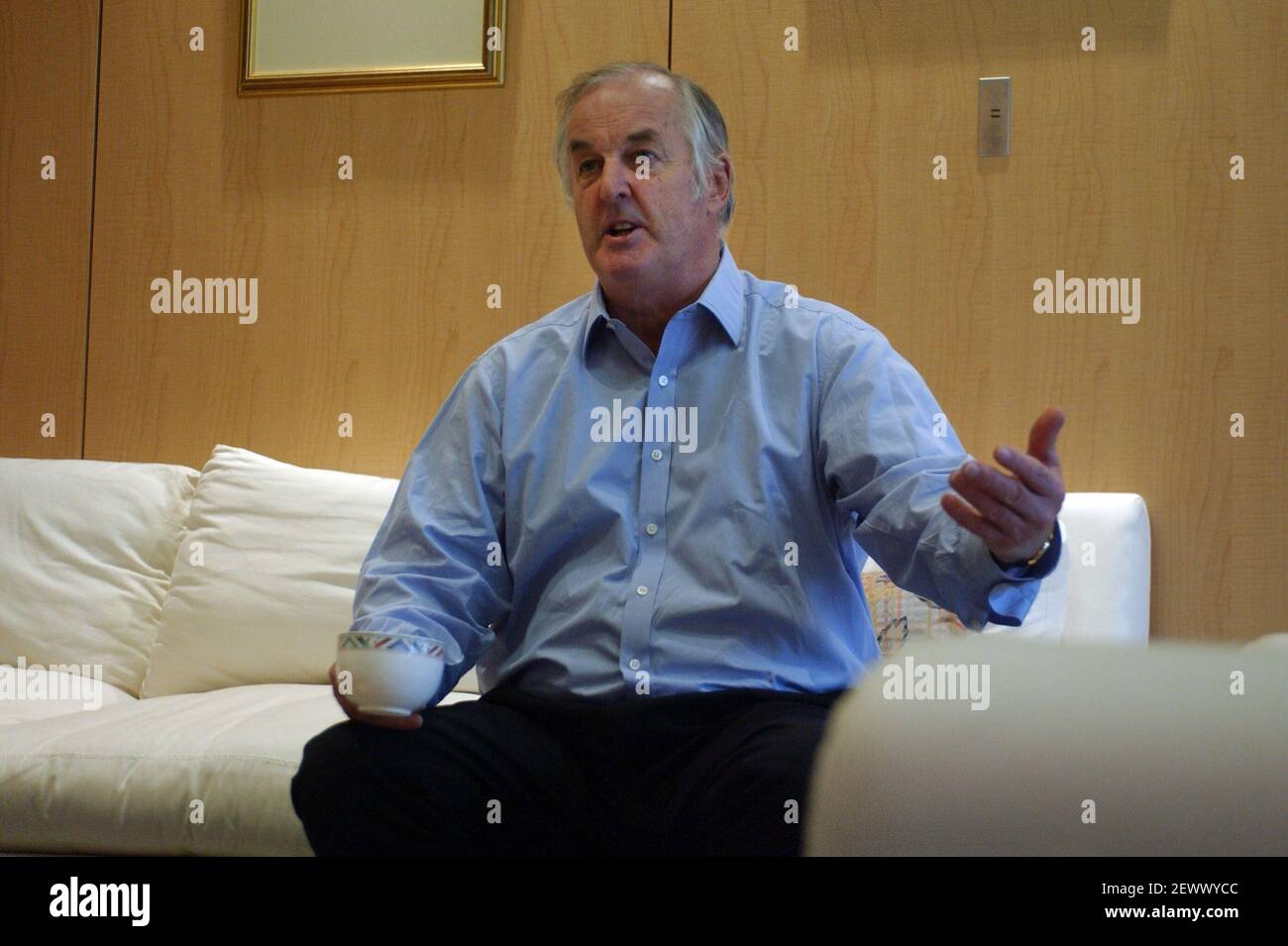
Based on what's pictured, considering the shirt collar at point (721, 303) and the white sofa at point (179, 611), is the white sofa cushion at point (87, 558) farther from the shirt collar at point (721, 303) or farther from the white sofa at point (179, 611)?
the shirt collar at point (721, 303)

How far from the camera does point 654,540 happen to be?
1.60 meters

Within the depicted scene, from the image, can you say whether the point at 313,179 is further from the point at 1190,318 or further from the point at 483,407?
the point at 1190,318

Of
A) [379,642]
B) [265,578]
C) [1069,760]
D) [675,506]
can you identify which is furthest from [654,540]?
[265,578]

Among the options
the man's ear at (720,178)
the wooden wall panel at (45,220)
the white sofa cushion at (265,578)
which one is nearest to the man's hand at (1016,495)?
the man's ear at (720,178)

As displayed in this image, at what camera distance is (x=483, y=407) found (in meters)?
1.74

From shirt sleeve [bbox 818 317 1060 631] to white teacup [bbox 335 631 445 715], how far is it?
0.51 m

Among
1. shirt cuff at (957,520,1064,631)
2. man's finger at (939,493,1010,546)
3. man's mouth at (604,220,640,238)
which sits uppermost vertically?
man's mouth at (604,220,640,238)

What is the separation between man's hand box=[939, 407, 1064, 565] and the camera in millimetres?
1149

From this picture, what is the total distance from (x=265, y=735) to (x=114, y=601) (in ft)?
2.67

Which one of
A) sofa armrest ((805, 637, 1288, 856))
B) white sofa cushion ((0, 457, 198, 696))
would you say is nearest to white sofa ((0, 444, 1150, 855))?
white sofa cushion ((0, 457, 198, 696))

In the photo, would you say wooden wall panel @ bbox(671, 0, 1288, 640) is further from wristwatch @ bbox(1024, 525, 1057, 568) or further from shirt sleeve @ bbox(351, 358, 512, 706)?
wristwatch @ bbox(1024, 525, 1057, 568)

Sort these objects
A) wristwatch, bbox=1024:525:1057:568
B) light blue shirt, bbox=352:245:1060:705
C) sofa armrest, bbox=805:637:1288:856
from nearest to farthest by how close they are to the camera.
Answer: sofa armrest, bbox=805:637:1288:856 < wristwatch, bbox=1024:525:1057:568 < light blue shirt, bbox=352:245:1060:705

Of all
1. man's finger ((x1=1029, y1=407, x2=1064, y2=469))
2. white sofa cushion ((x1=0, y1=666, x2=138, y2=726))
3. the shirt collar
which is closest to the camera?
man's finger ((x1=1029, y1=407, x2=1064, y2=469))
